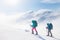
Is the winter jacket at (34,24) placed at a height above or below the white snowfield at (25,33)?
above

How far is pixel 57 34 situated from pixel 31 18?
0.30 metres

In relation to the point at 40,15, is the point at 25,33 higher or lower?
lower

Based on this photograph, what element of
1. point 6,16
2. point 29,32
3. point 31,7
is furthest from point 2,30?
point 31,7

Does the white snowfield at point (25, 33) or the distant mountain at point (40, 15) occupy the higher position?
the distant mountain at point (40, 15)

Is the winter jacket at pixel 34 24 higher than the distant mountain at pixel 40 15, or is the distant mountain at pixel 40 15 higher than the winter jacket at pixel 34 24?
the distant mountain at pixel 40 15

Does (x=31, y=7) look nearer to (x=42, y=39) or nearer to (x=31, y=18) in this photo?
(x=31, y=18)

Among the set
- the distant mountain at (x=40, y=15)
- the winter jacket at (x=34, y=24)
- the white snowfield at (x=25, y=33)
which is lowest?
the white snowfield at (x=25, y=33)

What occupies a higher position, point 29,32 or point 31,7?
point 31,7

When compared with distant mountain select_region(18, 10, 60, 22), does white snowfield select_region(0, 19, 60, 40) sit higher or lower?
lower

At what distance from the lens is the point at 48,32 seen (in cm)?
158

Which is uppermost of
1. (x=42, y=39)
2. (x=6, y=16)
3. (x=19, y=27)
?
(x=6, y=16)

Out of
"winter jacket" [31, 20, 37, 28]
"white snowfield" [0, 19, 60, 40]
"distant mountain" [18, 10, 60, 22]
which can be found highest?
"distant mountain" [18, 10, 60, 22]

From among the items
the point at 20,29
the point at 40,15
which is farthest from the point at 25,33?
the point at 40,15

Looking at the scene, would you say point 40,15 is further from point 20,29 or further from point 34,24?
point 20,29
